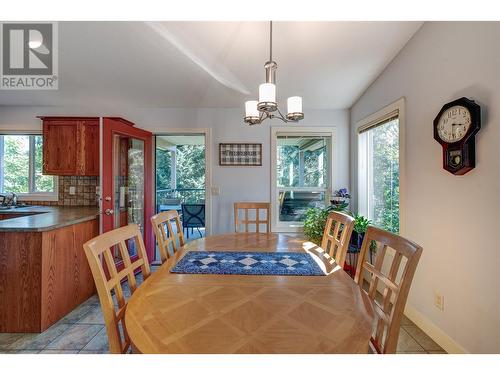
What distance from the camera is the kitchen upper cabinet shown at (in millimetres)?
3023

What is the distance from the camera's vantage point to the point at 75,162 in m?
3.03

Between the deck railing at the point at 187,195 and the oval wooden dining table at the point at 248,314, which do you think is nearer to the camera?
the oval wooden dining table at the point at 248,314

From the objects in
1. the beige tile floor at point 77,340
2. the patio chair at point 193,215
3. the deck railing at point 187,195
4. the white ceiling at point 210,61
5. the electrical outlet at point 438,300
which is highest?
the white ceiling at point 210,61

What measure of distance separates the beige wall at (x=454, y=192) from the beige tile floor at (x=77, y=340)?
14cm

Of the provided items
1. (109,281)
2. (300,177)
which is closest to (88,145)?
(109,281)

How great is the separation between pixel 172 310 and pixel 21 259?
73.5 inches

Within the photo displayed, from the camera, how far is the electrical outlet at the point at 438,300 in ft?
6.12

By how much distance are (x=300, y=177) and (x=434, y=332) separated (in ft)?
7.28

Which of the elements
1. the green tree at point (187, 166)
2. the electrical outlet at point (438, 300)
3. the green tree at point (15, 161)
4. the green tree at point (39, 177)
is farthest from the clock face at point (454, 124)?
the green tree at point (187, 166)

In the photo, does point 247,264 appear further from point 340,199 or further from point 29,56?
point 29,56

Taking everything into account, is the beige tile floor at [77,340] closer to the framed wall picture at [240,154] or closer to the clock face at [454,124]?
the clock face at [454,124]

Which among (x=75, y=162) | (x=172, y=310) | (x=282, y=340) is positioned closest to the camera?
(x=282, y=340)
